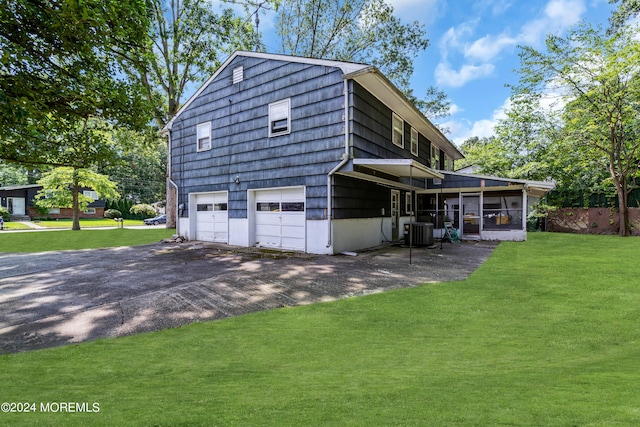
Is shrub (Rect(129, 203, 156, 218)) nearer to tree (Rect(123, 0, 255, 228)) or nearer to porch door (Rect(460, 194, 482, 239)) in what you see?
tree (Rect(123, 0, 255, 228))

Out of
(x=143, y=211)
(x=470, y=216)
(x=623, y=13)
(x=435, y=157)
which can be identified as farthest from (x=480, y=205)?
(x=143, y=211)

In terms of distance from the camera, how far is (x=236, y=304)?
488 centimetres

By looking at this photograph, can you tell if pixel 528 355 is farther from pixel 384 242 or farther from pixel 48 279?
pixel 384 242

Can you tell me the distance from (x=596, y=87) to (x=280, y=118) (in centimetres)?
1653

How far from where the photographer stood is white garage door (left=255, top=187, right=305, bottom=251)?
10359 mm

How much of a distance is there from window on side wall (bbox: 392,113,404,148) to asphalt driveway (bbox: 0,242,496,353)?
15.7 ft

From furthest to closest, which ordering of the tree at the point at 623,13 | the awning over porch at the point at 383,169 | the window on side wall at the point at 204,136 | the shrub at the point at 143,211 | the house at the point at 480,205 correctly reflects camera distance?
the shrub at the point at 143,211, the tree at the point at 623,13, the house at the point at 480,205, the window on side wall at the point at 204,136, the awning over porch at the point at 383,169

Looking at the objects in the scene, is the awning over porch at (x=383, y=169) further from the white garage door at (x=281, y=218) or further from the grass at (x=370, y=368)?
the grass at (x=370, y=368)

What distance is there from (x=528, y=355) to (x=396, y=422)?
1.99 m

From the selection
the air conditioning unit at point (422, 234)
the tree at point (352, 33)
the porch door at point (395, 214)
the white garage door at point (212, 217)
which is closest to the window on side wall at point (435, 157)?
the porch door at point (395, 214)

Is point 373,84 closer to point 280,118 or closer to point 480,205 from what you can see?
point 280,118

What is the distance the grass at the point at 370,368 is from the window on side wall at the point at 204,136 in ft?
35.6

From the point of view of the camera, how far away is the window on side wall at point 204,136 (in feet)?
44.1

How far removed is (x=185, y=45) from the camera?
18.8 metres
